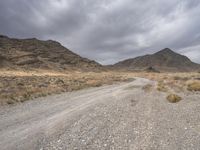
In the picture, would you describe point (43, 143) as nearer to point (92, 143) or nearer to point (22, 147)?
point (22, 147)

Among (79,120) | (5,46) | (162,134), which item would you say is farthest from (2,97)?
(5,46)

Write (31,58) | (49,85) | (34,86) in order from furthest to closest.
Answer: (31,58)
(49,85)
(34,86)

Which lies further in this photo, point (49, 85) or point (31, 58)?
point (31, 58)

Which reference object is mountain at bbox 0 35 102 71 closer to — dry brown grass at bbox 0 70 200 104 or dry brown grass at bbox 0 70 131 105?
dry brown grass at bbox 0 70 200 104

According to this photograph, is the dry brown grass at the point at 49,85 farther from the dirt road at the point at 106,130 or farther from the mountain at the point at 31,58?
the mountain at the point at 31,58

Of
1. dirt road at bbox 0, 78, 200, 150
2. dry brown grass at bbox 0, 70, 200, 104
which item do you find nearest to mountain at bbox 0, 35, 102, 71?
dry brown grass at bbox 0, 70, 200, 104

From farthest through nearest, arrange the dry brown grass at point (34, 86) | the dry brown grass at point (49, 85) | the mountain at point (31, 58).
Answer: the mountain at point (31, 58) < the dry brown grass at point (49, 85) < the dry brown grass at point (34, 86)

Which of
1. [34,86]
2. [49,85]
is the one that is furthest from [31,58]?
[34,86]

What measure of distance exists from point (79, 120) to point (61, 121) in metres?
0.87

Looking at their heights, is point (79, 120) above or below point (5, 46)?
below

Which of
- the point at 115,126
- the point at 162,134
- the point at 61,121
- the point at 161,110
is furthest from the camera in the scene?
the point at 161,110

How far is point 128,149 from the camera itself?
7.42 m

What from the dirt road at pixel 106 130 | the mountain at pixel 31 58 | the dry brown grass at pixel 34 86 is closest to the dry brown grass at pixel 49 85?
the dry brown grass at pixel 34 86

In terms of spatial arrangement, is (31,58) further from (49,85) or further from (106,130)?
(106,130)
